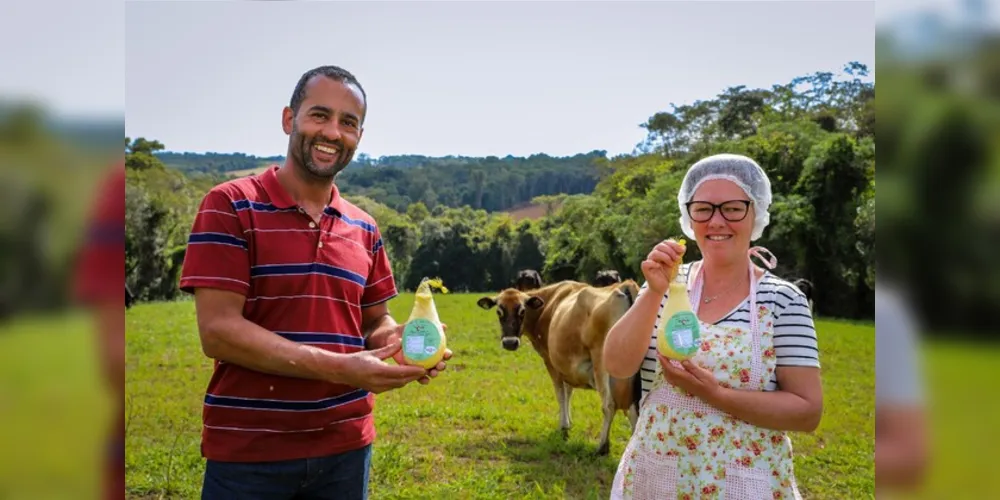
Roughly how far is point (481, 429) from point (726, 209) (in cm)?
554

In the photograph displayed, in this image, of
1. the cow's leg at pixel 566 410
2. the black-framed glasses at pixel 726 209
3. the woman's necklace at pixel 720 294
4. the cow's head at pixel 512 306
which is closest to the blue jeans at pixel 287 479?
the woman's necklace at pixel 720 294

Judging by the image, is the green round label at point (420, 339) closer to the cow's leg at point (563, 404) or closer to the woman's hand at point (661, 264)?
the woman's hand at point (661, 264)

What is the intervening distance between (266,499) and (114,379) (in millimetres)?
1637

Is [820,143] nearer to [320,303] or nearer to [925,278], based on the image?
[925,278]

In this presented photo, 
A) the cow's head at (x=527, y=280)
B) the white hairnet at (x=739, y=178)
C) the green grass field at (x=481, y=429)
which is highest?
the white hairnet at (x=739, y=178)

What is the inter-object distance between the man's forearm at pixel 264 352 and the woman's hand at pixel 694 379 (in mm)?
952

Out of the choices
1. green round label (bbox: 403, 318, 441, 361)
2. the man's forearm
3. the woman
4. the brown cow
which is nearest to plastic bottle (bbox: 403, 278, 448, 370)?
green round label (bbox: 403, 318, 441, 361)

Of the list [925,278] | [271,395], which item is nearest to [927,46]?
[925,278]

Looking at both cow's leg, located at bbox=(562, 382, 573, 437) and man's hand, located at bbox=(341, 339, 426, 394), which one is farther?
cow's leg, located at bbox=(562, 382, 573, 437)

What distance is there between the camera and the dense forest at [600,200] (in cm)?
755

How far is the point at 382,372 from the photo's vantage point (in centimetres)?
190

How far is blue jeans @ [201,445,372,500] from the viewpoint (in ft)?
6.50

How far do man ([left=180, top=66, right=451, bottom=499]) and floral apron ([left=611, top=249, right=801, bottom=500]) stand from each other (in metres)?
0.75

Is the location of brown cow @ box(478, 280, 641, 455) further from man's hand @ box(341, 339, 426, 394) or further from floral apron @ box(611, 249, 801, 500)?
man's hand @ box(341, 339, 426, 394)
